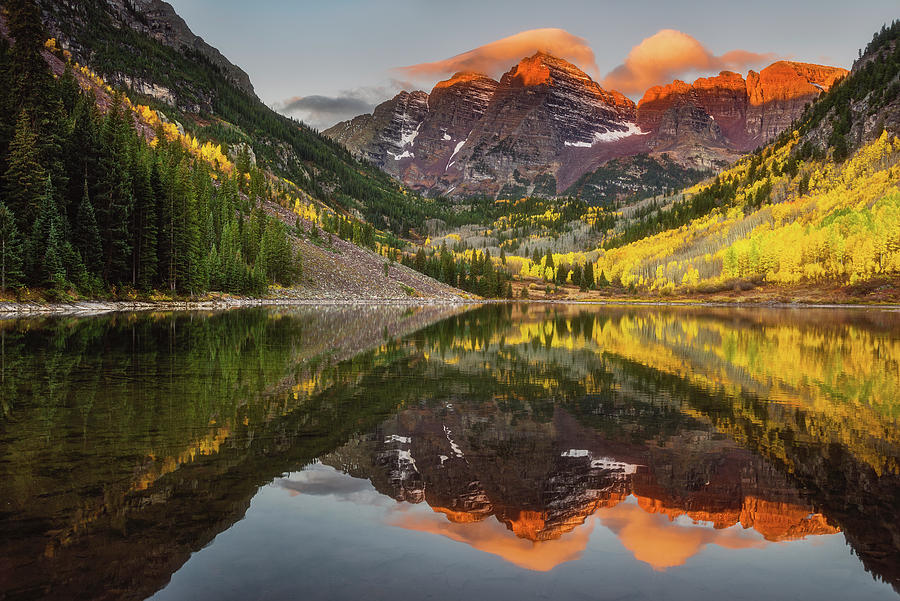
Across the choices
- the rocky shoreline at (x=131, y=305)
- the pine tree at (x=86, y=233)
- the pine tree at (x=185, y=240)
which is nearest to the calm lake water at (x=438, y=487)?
the rocky shoreline at (x=131, y=305)

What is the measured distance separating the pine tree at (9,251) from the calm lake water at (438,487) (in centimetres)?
3696

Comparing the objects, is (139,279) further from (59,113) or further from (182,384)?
(182,384)

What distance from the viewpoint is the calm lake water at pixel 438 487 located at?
20.2 ft

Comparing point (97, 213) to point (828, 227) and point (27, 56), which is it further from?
point (828, 227)

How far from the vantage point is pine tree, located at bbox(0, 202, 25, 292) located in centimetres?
4772

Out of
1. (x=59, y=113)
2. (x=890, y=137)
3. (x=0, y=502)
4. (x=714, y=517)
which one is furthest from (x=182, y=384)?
(x=890, y=137)

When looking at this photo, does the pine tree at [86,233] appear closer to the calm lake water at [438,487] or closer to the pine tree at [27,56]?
the pine tree at [27,56]

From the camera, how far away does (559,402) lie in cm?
1670

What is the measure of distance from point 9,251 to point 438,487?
55.8 metres

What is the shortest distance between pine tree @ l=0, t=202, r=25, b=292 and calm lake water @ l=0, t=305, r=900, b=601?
3696 centimetres

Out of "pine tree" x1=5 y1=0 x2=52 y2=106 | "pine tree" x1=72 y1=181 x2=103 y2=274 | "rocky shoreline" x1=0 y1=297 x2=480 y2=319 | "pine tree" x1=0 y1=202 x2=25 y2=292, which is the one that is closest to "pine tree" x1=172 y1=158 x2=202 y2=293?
"rocky shoreline" x1=0 y1=297 x2=480 y2=319

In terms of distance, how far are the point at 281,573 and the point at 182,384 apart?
42.5ft

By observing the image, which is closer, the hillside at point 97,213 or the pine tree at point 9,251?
the pine tree at point 9,251

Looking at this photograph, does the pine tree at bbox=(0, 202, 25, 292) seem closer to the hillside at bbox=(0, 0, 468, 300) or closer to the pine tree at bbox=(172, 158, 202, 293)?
the hillside at bbox=(0, 0, 468, 300)
